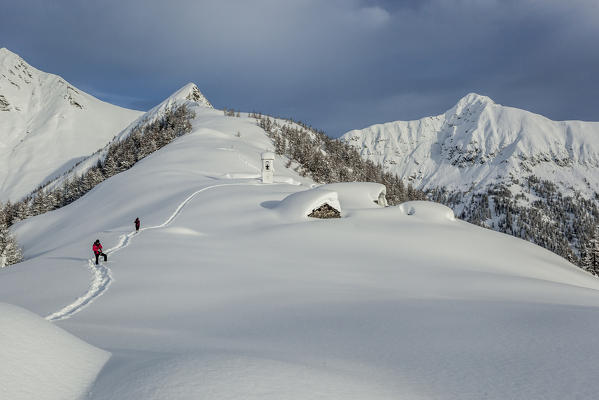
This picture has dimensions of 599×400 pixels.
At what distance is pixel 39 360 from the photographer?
4.08m

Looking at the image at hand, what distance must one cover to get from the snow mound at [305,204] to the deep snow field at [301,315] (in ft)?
0.64

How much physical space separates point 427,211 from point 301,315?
897 inches

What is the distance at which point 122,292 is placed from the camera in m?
12.4

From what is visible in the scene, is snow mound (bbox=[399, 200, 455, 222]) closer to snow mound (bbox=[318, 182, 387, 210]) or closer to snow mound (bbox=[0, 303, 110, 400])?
snow mound (bbox=[318, 182, 387, 210])

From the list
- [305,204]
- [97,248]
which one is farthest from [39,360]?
[305,204]

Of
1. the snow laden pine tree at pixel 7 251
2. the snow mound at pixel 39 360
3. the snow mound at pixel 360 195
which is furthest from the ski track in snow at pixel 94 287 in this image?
the snow laden pine tree at pixel 7 251

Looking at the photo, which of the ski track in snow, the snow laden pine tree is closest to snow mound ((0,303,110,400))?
the ski track in snow

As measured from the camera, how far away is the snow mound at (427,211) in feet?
91.1

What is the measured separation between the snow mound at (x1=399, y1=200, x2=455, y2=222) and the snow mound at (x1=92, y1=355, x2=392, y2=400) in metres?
25.1

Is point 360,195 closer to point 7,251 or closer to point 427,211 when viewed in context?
point 427,211

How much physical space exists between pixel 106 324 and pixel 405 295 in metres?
8.51

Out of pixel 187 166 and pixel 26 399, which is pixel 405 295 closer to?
pixel 26 399

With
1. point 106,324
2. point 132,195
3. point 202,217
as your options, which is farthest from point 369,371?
point 132,195

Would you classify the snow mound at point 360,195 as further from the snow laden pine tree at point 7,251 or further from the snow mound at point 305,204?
the snow laden pine tree at point 7,251
